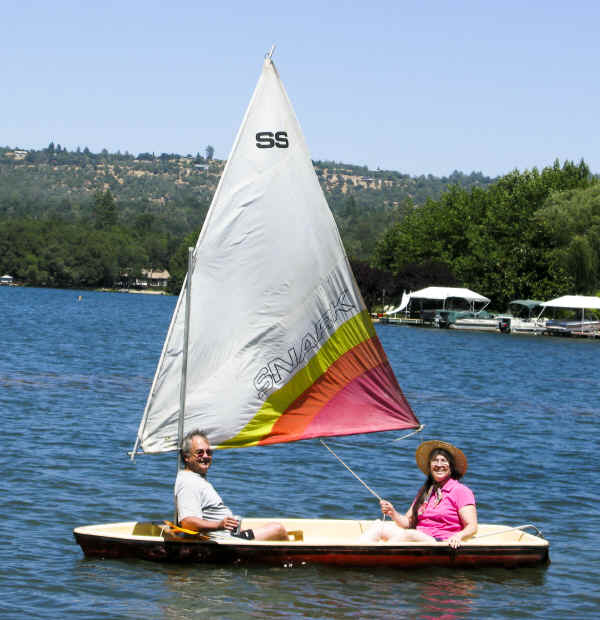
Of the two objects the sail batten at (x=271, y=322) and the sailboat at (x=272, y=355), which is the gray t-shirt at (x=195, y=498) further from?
the sail batten at (x=271, y=322)

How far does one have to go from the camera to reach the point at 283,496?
1695cm

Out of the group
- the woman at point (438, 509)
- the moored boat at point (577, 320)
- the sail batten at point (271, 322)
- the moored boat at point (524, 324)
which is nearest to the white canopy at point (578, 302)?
the moored boat at point (577, 320)

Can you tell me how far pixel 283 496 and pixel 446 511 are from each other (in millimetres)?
5164

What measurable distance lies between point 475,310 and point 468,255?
351 inches

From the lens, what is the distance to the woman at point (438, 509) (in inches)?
474

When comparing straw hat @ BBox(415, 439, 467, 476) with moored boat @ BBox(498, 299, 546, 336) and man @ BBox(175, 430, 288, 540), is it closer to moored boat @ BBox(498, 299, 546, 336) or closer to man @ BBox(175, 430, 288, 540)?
man @ BBox(175, 430, 288, 540)

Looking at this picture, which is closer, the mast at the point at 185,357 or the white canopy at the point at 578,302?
the mast at the point at 185,357

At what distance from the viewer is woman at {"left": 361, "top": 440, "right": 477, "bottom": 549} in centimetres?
1205

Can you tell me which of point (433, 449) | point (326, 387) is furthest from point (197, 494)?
point (433, 449)

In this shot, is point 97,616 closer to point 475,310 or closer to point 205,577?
point 205,577

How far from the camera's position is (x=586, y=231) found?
85.6 m

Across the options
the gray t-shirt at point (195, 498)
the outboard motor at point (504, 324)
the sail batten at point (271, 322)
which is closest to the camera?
the gray t-shirt at point (195, 498)

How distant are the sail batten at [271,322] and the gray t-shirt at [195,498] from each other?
2.00ft

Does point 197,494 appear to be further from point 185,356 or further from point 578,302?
point 578,302
